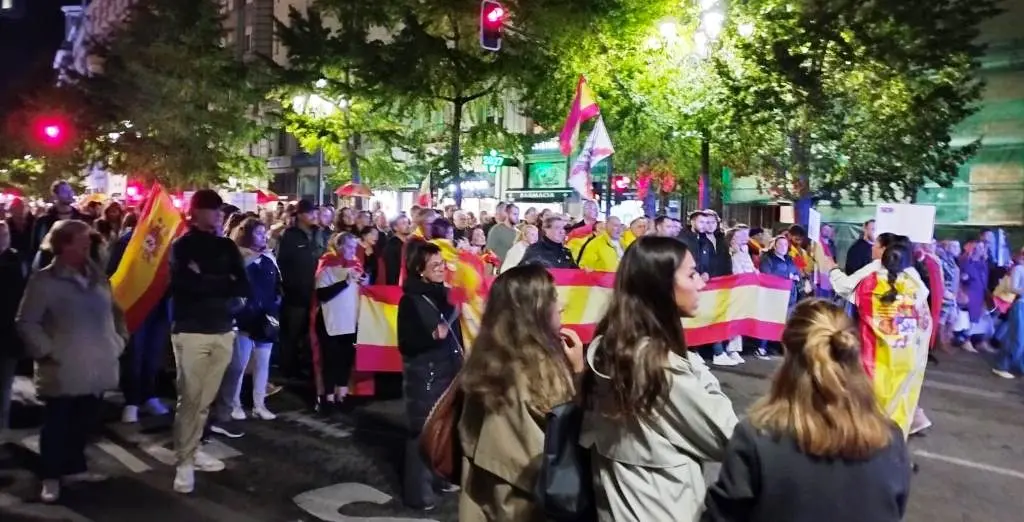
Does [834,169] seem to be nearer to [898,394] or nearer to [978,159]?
[978,159]

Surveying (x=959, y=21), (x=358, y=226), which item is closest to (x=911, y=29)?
(x=959, y=21)

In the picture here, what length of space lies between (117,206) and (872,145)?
43.9ft

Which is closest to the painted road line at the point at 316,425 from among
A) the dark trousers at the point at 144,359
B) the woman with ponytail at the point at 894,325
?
the dark trousers at the point at 144,359

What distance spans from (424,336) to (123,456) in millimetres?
3191

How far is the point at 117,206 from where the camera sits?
41.0 feet

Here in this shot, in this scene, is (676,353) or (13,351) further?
(13,351)

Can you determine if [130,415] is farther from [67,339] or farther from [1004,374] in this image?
[1004,374]

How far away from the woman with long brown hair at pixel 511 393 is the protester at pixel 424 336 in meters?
2.05

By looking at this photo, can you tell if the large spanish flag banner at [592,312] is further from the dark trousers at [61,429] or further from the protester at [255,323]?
the dark trousers at [61,429]

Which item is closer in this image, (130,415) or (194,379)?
(194,379)

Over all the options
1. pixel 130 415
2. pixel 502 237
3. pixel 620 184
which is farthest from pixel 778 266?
pixel 620 184

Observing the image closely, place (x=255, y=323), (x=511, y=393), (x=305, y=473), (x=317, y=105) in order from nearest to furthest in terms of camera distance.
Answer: (x=511, y=393) < (x=305, y=473) < (x=255, y=323) < (x=317, y=105)

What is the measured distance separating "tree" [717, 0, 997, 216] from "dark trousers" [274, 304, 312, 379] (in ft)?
36.1

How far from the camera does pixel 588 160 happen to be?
41.5 ft
